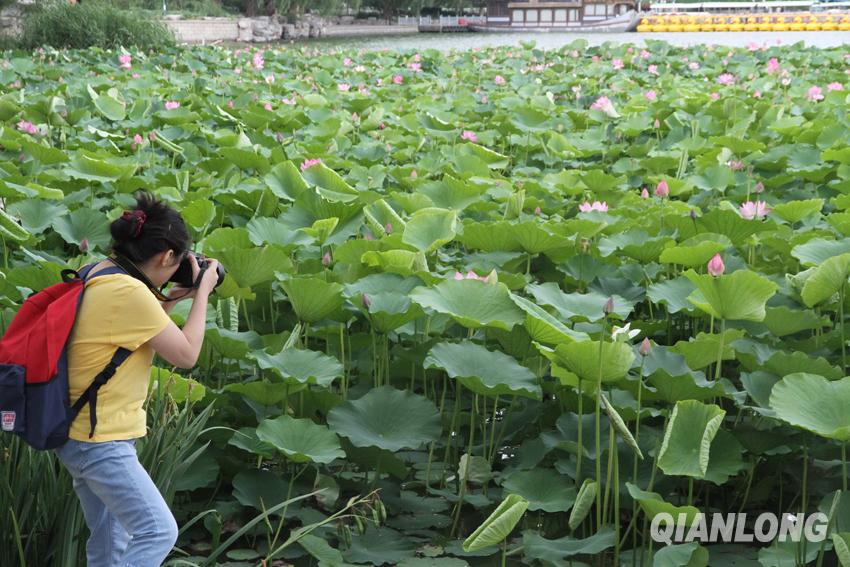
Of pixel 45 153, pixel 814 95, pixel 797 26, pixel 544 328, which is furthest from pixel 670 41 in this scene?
pixel 544 328

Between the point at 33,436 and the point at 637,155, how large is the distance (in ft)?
12.1

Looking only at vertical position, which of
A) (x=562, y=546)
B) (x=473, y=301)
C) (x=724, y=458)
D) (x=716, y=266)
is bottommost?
(x=562, y=546)

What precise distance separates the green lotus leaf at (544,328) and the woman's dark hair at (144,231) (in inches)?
29.7

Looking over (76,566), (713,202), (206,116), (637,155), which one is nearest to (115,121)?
(206,116)

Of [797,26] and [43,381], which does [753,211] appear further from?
[797,26]

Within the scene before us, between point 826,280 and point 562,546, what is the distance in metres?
0.91

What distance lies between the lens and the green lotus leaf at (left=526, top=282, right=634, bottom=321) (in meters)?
2.28

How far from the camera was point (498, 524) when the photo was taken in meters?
1.60

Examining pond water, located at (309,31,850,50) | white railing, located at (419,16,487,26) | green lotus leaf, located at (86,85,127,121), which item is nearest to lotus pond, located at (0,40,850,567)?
green lotus leaf, located at (86,85,127,121)

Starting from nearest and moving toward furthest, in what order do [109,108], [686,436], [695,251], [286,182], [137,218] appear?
[137,218] < [686,436] < [695,251] < [286,182] < [109,108]

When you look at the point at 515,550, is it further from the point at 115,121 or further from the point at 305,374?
the point at 115,121

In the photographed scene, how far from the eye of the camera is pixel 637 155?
4703 mm

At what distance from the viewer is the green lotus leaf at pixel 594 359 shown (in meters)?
1.84

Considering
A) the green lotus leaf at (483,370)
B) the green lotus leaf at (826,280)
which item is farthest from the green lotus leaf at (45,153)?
the green lotus leaf at (826,280)
